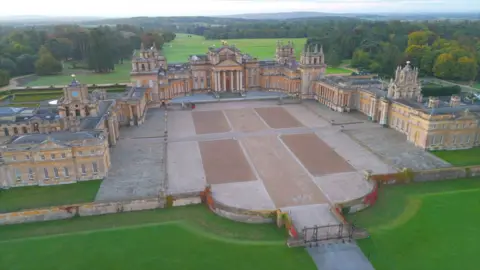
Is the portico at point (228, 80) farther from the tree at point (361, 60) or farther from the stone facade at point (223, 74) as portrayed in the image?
the tree at point (361, 60)

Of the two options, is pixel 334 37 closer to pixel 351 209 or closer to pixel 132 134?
pixel 132 134

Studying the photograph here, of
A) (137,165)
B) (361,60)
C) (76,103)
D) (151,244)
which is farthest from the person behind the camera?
(361,60)

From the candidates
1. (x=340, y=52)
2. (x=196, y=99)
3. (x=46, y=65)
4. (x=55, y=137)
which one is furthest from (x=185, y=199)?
(x=340, y=52)

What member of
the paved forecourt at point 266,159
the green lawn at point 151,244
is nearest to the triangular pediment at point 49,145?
the green lawn at point 151,244

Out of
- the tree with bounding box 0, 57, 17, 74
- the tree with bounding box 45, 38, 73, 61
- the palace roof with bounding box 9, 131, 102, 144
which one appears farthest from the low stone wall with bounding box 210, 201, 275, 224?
the tree with bounding box 45, 38, 73, 61

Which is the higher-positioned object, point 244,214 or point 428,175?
point 428,175

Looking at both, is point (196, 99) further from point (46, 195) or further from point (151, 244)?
point (151, 244)

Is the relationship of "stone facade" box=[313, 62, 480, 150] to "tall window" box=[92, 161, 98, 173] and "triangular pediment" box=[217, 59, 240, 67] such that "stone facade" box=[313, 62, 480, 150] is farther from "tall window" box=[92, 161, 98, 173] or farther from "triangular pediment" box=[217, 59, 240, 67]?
"tall window" box=[92, 161, 98, 173]
